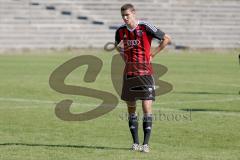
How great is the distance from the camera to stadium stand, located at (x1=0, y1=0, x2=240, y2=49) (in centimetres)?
4597

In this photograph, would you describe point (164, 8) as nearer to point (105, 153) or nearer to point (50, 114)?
point (50, 114)

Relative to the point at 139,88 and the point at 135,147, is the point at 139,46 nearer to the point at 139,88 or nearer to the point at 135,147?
the point at 139,88

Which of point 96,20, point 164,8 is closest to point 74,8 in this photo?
point 96,20

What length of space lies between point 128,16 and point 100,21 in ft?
129

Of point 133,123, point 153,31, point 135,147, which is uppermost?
point 153,31

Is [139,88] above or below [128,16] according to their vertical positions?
below

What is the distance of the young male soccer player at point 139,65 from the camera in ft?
35.1

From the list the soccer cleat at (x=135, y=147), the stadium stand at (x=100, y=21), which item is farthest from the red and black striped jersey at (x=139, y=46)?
the stadium stand at (x=100, y=21)

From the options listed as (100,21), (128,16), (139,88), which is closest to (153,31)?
(128,16)

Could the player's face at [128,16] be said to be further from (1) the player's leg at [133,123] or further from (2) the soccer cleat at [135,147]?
(2) the soccer cleat at [135,147]

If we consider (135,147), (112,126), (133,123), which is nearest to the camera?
(135,147)

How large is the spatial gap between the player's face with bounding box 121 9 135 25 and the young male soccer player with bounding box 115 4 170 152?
0.06 meters

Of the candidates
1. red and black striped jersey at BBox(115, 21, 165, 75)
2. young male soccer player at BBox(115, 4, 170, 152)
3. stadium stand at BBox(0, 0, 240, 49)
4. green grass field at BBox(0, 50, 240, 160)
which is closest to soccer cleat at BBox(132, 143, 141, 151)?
young male soccer player at BBox(115, 4, 170, 152)

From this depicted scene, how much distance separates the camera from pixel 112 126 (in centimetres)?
1364
